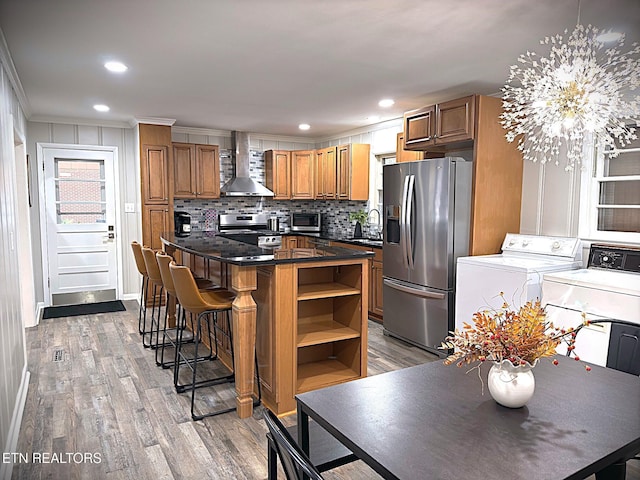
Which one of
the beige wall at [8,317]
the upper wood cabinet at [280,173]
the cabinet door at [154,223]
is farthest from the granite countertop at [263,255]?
the upper wood cabinet at [280,173]

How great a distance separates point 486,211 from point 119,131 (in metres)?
4.86

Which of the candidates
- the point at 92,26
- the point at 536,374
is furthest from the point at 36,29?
the point at 536,374

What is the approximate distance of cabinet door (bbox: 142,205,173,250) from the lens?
19.2 feet

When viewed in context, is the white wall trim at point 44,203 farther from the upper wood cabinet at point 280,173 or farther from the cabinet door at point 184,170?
the upper wood cabinet at point 280,173

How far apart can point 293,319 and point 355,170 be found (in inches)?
140

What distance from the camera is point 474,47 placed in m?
2.95

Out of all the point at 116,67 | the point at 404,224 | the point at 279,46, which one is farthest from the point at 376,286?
the point at 116,67

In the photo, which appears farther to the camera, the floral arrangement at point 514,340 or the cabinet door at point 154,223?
the cabinet door at point 154,223

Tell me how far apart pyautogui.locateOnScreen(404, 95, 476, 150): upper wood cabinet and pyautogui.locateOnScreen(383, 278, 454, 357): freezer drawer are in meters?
1.40

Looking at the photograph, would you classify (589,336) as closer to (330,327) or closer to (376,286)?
(330,327)

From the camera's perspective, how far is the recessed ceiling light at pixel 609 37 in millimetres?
2674

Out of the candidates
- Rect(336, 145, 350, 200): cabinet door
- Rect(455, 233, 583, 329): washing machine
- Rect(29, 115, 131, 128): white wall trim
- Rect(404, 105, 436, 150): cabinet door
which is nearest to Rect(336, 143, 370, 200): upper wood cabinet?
Rect(336, 145, 350, 200): cabinet door

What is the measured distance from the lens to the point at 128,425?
2820mm

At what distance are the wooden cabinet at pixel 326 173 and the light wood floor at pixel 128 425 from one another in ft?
9.56
